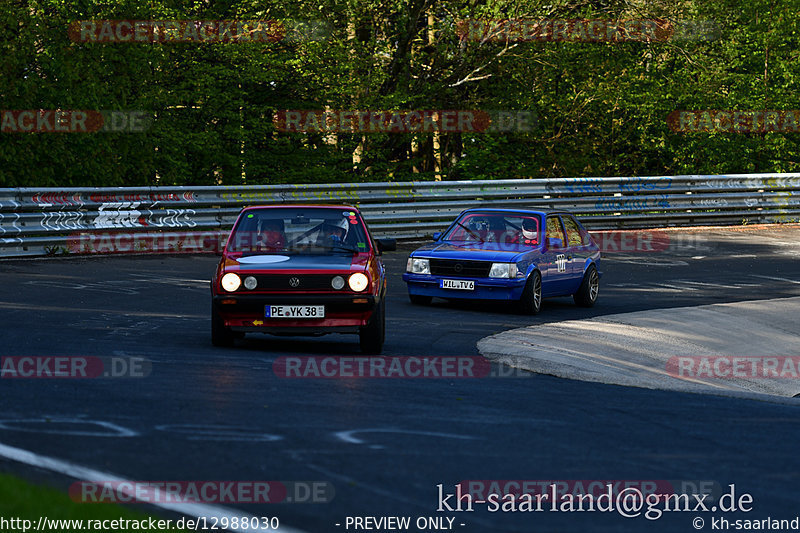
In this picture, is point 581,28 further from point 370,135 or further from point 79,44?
point 79,44

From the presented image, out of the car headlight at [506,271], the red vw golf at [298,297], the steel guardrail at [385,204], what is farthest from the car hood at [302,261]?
the steel guardrail at [385,204]

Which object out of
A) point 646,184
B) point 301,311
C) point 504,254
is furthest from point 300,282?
point 646,184

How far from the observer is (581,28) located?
99.8 ft

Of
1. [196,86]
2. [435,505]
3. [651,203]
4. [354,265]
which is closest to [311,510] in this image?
[435,505]

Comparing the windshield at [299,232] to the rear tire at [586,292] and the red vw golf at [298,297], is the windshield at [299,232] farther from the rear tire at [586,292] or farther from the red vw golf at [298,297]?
the rear tire at [586,292]

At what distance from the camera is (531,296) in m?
16.5

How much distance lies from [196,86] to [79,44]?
3.88 metres

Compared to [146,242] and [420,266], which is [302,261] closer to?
[420,266]

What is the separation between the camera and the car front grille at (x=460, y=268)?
16.4 meters

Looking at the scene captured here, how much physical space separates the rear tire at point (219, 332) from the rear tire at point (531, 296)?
5446 mm

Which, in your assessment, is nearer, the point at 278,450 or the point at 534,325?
the point at 278,450

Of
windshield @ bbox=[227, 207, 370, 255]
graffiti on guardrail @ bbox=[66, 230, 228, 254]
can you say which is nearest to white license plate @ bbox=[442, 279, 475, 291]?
windshield @ bbox=[227, 207, 370, 255]

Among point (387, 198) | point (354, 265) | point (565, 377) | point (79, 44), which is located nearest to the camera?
point (565, 377)

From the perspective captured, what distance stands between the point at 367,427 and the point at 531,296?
8.94 m
